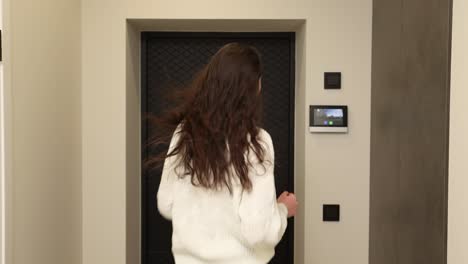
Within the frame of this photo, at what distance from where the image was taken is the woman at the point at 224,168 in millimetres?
1465

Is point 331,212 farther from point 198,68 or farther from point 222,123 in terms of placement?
point 222,123

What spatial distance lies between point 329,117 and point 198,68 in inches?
31.3

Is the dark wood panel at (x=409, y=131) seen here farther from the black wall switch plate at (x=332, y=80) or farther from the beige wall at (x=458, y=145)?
the black wall switch plate at (x=332, y=80)

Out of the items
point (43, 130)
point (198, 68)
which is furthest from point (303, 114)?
point (43, 130)

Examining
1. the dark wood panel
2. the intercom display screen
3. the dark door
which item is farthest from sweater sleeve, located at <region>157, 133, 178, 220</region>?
the dark door

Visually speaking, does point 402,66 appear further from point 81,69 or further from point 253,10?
point 81,69

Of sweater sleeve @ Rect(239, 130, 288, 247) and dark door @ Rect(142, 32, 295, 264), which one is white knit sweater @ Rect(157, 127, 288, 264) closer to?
sweater sleeve @ Rect(239, 130, 288, 247)

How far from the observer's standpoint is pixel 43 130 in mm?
1872

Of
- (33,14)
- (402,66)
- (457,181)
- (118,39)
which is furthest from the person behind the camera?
(118,39)

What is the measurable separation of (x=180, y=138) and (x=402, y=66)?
0.95m

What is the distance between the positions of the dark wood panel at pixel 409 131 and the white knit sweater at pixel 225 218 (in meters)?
0.51

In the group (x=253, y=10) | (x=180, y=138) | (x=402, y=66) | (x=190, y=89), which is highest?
(x=253, y=10)

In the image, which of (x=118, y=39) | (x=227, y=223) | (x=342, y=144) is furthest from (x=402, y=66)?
(x=118, y=39)

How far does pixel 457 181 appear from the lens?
4.87ft
